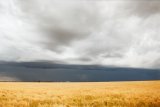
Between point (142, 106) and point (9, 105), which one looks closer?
point (9, 105)

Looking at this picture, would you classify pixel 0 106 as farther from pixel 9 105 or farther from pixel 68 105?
pixel 68 105

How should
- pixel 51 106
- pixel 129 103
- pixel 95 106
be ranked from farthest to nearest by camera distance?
pixel 129 103
pixel 95 106
pixel 51 106

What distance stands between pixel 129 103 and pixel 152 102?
74.4 inches

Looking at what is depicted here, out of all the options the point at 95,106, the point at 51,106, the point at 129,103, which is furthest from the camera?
the point at 129,103

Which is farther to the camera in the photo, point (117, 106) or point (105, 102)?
point (105, 102)

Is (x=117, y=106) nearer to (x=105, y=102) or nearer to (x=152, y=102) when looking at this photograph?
(x=105, y=102)

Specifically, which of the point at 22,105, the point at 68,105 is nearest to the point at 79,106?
the point at 68,105

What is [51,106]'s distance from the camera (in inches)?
733

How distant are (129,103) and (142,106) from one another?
1398mm

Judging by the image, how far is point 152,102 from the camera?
2178 centimetres

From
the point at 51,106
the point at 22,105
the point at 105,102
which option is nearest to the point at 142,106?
the point at 105,102

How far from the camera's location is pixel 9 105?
19094mm

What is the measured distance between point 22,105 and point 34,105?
2.89ft

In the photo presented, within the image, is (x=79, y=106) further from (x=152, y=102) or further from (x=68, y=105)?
(x=152, y=102)
